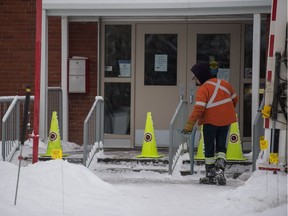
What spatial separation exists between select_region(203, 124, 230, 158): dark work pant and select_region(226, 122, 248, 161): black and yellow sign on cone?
1363 millimetres

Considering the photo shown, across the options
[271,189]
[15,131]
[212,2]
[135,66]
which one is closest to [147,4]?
[212,2]

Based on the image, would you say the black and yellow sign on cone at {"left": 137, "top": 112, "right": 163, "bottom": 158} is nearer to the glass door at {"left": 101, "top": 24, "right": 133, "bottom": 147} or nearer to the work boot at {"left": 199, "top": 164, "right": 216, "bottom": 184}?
the work boot at {"left": 199, "top": 164, "right": 216, "bottom": 184}

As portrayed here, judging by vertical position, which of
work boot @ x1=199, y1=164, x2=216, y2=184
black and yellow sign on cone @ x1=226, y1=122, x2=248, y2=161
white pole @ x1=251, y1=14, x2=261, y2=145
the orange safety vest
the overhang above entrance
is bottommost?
work boot @ x1=199, y1=164, x2=216, y2=184

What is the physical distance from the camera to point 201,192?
30.6 feet

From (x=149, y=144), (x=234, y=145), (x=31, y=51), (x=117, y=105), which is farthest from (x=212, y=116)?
(x=31, y=51)

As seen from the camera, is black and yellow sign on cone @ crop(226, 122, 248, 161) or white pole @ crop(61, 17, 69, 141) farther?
white pole @ crop(61, 17, 69, 141)

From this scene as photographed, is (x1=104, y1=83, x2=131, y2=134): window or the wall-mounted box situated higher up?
the wall-mounted box

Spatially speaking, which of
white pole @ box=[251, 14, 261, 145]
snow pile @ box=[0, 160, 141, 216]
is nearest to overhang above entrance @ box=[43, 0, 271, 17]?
white pole @ box=[251, 14, 261, 145]

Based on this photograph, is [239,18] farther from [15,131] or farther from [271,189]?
[271,189]

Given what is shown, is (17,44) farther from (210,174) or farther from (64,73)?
(210,174)

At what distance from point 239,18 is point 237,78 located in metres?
1.19

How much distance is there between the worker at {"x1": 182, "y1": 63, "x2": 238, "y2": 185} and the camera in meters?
9.89

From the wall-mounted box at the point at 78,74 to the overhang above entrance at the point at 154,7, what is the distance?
4.99 ft

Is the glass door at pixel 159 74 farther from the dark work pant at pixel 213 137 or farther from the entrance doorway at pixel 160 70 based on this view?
the dark work pant at pixel 213 137
